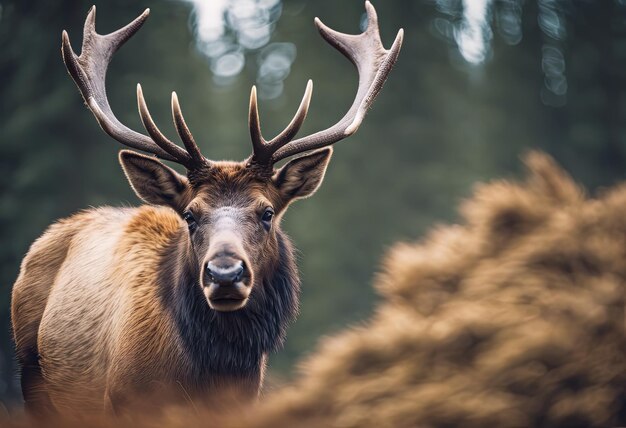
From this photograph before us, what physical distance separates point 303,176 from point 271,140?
0.48 metres

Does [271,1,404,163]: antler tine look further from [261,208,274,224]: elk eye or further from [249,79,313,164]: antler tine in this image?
[261,208,274,224]: elk eye

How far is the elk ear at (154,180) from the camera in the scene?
16.7ft

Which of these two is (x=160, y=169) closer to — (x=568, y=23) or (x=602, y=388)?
(x=602, y=388)

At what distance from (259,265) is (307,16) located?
19.4 meters

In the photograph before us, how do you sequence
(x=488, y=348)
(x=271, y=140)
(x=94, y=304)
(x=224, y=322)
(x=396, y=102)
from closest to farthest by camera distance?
(x=488, y=348), (x=224, y=322), (x=271, y=140), (x=94, y=304), (x=396, y=102)

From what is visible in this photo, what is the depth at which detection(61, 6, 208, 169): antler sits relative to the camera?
4.94 metres

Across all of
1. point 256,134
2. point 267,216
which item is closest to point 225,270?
point 267,216

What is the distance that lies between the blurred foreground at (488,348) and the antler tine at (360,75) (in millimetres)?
2376

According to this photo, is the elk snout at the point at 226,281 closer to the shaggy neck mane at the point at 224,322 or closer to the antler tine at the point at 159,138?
the shaggy neck mane at the point at 224,322

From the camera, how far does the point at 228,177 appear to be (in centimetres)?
505

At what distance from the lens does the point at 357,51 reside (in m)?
5.89

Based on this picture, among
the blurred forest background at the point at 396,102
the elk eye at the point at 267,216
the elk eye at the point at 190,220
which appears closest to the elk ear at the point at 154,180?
the elk eye at the point at 190,220

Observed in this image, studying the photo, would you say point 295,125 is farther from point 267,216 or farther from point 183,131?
point 183,131

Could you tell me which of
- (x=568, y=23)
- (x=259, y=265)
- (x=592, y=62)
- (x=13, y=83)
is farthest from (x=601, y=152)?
(x=259, y=265)
